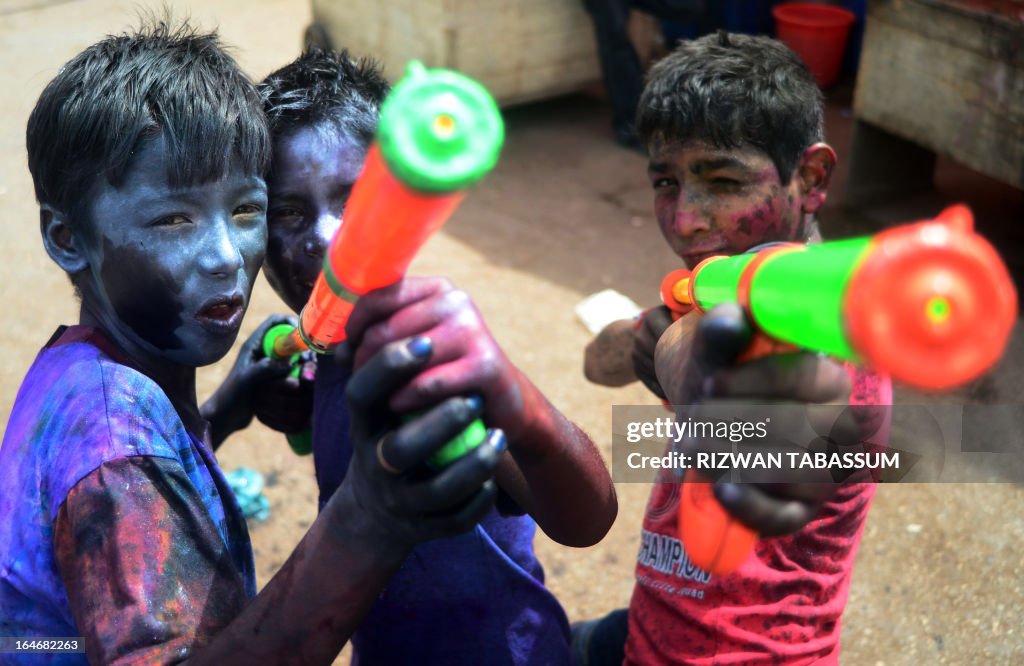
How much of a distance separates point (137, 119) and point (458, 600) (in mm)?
959

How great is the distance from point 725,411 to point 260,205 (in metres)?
0.88

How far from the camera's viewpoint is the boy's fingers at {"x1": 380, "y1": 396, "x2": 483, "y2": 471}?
3.20 feet

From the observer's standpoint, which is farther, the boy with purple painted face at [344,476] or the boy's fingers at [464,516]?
the boy with purple painted face at [344,476]

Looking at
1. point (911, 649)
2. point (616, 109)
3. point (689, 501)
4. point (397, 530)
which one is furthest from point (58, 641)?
point (616, 109)

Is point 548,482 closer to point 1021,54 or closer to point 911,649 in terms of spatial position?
point 911,649

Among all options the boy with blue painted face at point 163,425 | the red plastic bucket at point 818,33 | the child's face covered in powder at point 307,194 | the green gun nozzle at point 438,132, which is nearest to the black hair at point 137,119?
the boy with blue painted face at point 163,425

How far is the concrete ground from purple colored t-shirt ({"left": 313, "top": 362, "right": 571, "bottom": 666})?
45.9 inches

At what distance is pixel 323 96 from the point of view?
6.16 feet

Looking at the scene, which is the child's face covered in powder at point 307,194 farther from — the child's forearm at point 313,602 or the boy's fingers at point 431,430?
the boy's fingers at point 431,430

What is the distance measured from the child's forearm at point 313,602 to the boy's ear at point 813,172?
147 centimetres

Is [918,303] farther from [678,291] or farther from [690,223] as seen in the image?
[690,223]

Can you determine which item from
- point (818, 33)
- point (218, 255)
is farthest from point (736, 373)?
point (818, 33)

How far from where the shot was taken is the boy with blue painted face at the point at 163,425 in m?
1.09

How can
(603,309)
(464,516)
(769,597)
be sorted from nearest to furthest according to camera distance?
(464,516) → (769,597) → (603,309)
